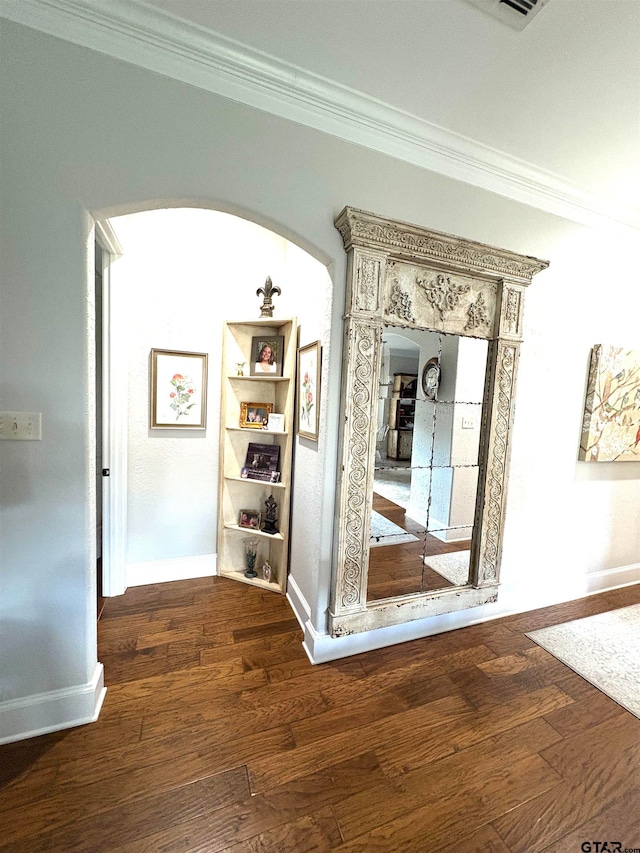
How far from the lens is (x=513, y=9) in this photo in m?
1.15

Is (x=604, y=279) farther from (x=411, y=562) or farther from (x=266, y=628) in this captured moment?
(x=266, y=628)

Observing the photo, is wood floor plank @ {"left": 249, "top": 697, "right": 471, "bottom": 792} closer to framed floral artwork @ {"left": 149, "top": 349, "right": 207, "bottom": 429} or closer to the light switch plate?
the light switch plate

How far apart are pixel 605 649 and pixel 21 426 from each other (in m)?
3.27

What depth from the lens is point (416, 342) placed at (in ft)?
5.98

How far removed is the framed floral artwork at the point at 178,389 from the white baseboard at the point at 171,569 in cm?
102

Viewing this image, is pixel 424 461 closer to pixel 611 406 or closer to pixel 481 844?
pixel 481 844

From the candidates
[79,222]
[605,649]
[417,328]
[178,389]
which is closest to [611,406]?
[605,649]

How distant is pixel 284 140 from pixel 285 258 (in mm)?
1105

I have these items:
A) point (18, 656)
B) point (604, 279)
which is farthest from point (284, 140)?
point (18, 656)

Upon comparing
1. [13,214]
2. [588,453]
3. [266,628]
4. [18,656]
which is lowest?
[266,628]

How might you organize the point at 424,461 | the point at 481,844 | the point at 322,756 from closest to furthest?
1. the point at 481,844
2. the point at 322,756
3. the point at 424,461

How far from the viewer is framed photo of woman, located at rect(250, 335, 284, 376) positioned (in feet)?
7.98

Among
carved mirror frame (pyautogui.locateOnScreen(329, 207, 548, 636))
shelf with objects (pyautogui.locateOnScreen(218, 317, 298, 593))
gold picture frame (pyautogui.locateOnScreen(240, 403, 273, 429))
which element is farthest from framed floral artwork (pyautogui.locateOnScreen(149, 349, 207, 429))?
carved mirror frame (pyautogui.locateOnScreen(329, 207, 548, 636))

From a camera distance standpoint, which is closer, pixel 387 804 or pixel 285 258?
pixel 387 804
